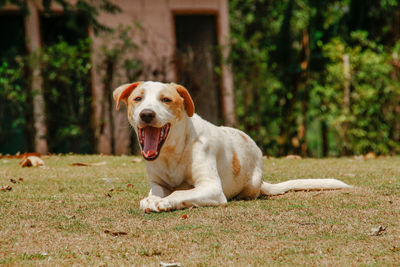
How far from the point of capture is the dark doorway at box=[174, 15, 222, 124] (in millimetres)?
11773

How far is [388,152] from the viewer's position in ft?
39.1

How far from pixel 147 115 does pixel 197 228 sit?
3.45 ft

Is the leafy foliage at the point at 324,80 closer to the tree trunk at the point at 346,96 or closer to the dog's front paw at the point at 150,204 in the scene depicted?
the tree trunk at the point at 346,96

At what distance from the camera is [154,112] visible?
4.64 meters

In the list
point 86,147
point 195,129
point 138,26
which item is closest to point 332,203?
point 195,129

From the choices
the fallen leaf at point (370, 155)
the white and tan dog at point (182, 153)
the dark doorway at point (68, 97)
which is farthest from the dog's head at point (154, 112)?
the fallen leaf at point (370, 155)

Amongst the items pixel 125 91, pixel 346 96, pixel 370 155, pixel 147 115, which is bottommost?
pixel 370 155

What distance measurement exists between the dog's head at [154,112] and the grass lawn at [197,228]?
1.93 feet

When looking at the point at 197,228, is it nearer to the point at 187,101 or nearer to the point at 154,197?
the point at 154,197

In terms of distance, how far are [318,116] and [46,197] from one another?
7.66 m

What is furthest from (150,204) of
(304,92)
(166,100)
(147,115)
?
(304,92)

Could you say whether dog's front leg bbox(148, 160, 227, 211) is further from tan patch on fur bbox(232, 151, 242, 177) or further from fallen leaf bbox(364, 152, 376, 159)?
fallen leaf bbox(364, 152, 376, 159)

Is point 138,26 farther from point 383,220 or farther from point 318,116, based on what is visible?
point 383,220

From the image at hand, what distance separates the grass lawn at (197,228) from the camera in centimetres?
341
